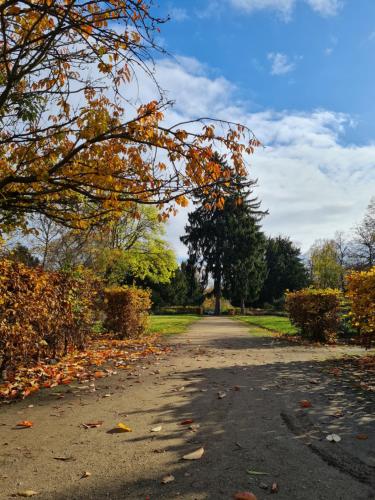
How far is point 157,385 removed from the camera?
6.43 m

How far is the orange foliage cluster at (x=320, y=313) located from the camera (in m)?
13.7

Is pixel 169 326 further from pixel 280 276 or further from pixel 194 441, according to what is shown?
pixel 280 276

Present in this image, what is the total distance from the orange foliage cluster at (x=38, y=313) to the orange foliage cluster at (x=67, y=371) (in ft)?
0.70

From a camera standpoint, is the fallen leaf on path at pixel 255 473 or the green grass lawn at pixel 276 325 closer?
the fallen leaf on path at pixel 255 473

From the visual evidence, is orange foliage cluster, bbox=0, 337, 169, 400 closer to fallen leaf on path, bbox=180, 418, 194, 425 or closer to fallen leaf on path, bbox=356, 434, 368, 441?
fallen leaf on path, bbox=180, 418, 194, 425

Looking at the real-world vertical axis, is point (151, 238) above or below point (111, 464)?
above

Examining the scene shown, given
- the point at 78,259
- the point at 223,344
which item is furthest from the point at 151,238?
the point at 223,344

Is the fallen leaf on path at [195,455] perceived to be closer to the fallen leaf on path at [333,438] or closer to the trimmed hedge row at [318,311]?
the fallen leaf on path at [333,438]

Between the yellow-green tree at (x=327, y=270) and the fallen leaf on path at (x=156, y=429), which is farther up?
the yellow-green tree at (x=327, y=270)

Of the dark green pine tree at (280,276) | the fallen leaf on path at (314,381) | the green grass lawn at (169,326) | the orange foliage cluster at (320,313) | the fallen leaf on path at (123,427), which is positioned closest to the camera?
the fallen leaf on path at (123,427)

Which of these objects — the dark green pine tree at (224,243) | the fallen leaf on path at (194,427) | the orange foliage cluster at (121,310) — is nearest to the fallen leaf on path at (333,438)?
the fallen leaf on path at (194,427)

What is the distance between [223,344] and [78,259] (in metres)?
16.1

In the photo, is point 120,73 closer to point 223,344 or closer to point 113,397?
point 113,397

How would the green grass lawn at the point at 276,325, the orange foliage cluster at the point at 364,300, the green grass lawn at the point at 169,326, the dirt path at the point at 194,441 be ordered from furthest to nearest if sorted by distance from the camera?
the green grass lawn at the point at 276,325
the green grass lawn at the point at 169,326
the orange foliage cluster at the point at 364,300
the dirt path at the point at 194,441
